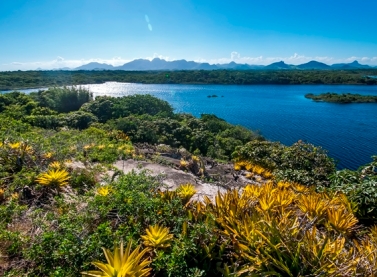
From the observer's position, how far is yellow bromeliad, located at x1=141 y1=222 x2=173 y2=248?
2.69m

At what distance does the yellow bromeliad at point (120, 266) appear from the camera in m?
2.23

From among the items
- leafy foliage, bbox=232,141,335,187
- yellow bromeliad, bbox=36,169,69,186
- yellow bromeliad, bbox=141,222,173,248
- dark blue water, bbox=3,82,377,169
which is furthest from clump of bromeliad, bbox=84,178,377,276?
dark blue water, bbox=3,82,377,169

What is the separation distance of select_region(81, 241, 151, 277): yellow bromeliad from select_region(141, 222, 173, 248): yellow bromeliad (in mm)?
255

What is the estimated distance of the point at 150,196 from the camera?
3.66 metres

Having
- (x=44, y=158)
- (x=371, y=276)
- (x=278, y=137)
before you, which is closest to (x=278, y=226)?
(x=371, y=276)

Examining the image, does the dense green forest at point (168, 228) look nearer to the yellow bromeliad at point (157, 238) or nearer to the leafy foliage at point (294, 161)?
the yellow bromeliad at point (157, 238)

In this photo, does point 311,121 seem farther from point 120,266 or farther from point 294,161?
point 120,266

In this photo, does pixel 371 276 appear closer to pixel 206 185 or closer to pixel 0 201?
pixel 206 185

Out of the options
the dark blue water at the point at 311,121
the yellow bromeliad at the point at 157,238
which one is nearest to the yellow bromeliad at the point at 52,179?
the yellow bromeliad at the point at 157,238

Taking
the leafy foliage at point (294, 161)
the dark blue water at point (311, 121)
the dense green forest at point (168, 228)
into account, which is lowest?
the dark blue water at point (311, 121)

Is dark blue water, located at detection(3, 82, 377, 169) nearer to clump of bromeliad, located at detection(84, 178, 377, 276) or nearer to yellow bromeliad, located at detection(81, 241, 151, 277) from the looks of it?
clump of bromeliad, located at detection(84, 178, 377, 276)

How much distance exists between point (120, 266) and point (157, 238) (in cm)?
51

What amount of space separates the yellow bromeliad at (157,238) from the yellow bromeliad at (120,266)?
0.84 feet

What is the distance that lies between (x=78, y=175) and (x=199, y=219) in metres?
2.94
